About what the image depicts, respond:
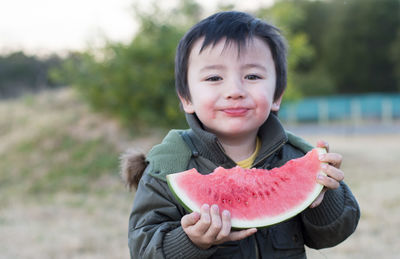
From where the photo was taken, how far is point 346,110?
73.5 feet

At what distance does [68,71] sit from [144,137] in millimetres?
1859

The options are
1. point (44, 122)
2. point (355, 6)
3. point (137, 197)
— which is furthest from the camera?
point (355, 6)

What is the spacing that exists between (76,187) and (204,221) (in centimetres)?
570

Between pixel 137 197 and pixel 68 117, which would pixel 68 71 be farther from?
pixel 137 197

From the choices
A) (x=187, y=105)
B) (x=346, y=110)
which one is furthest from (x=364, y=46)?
(x=187, y=105)

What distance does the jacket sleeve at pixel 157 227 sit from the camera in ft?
4.98

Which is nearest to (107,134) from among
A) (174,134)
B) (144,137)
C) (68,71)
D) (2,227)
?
(144,137)

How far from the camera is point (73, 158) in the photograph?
746cm

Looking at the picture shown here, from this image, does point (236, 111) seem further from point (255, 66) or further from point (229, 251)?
point (229, 251)

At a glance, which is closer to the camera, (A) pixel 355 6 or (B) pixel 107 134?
(B) pixel 107 134

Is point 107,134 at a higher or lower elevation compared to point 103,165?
higher

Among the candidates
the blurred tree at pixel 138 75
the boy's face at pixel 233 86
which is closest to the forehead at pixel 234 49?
the boy's face at pixel 233 86

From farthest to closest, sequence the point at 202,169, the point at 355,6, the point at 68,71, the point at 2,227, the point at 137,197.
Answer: the point at 355,6, the point at 68,71, the point at 2,227, the point at 202,169, the point at 137,197

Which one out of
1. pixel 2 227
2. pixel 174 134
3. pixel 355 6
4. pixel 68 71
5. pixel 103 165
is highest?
pixel 355 6
